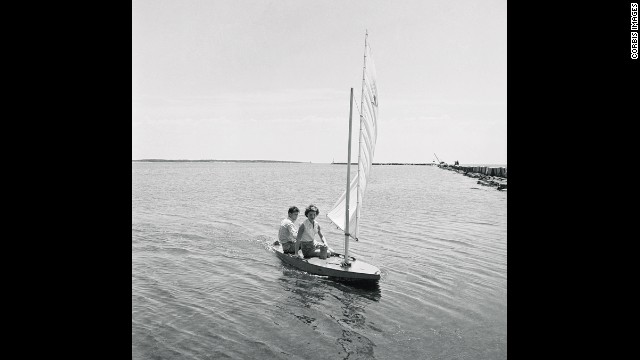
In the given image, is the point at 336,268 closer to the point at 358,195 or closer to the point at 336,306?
the point at 336,306

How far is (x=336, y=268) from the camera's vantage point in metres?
13.6

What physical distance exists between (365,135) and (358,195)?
1872 millimetres

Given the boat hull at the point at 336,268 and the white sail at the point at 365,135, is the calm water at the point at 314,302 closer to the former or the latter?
the boat hull at the point at 336,268

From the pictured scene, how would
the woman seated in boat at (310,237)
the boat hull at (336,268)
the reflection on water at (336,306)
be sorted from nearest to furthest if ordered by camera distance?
the reflection on water at (336,306) < the boat hull at (336,268) < the woman seated in boat at (310,237)

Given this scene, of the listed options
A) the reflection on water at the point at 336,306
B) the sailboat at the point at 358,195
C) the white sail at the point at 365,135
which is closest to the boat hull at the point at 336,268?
the sailboat at the point at 358,195

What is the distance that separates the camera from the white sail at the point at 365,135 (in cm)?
1373

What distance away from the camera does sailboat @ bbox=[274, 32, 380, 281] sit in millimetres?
13531

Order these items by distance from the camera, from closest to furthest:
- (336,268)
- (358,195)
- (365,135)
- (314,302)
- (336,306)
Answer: (336,306), (314,302), (336,268), (365,135), (358,195)

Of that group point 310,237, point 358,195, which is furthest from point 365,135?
point 310,237

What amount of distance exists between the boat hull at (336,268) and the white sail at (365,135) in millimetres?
1022
